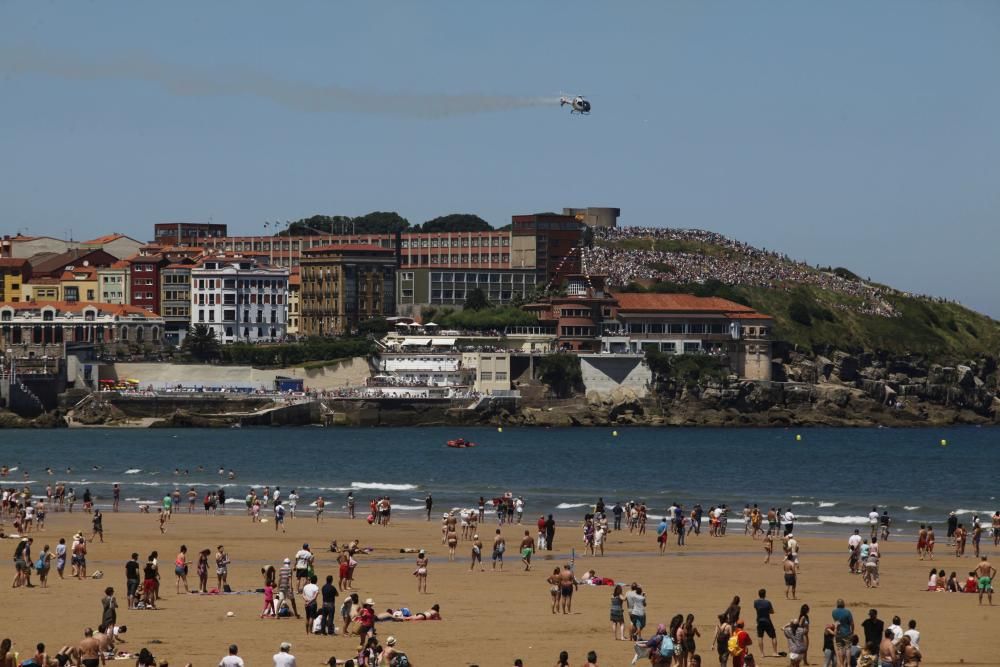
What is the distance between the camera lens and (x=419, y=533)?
64.2 metres

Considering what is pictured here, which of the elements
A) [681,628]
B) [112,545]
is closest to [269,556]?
[112,545]

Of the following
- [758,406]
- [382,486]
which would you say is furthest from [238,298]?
[382,486]

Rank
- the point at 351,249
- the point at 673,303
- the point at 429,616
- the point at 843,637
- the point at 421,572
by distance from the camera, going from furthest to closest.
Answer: the point at 351,249
the point at 673,303
the point at 421,572
the point at 429,616
the point at 843,637

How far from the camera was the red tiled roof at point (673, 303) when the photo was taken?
17188 cm

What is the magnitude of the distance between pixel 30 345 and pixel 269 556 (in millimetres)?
116653

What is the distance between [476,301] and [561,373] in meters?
29.5

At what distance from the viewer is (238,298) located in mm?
184750

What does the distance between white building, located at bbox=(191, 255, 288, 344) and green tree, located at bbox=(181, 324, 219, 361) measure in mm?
11466

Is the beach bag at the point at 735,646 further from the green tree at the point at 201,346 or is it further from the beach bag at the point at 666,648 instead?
the green tree at the point at 201,346

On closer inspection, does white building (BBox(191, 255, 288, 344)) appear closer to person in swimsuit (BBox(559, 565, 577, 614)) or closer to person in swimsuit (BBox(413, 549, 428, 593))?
person in swimsuit (BBox(413, 549, 428, 593))

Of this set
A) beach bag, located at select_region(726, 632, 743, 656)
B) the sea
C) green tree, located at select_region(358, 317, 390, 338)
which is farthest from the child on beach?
green tree, located at select_region(358, 317, 390, 338)

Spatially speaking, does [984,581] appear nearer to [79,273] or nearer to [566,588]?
[566,588]

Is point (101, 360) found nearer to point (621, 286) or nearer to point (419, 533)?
point (621, 286)

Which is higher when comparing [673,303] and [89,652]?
[673,303]
